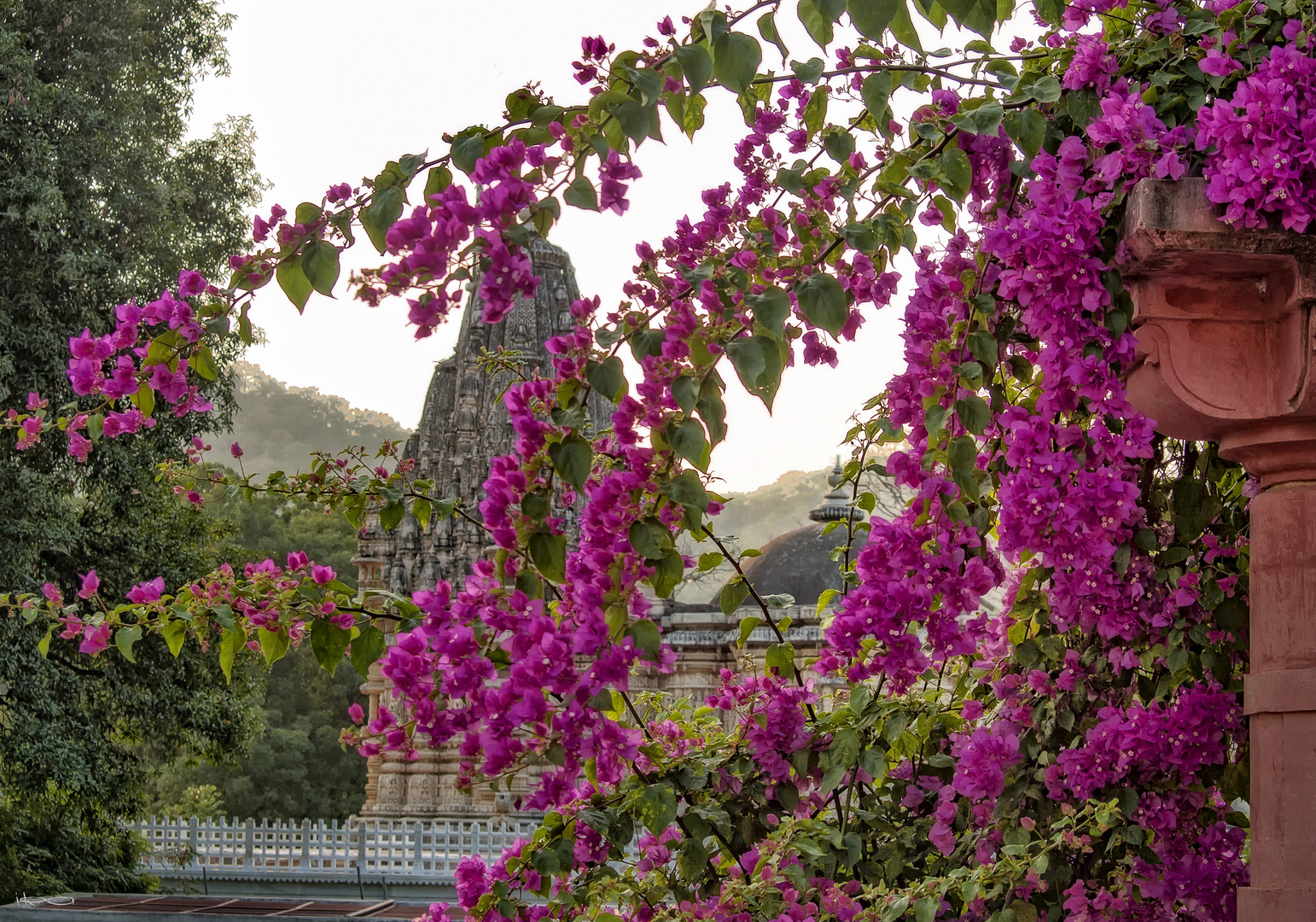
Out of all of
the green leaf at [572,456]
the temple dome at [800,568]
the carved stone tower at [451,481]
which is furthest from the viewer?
the carved stone tower at [451,481]

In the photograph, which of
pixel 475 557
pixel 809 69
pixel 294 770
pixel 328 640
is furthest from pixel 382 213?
pixel 294 770

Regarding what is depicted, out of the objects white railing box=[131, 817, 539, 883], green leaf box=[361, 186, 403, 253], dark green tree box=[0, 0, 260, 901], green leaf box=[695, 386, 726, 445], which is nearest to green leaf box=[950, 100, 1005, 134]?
green leaf box=[695, 386, 726, 445]

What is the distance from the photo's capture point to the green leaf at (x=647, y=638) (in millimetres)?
1619

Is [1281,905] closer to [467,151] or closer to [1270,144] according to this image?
[1270,144]

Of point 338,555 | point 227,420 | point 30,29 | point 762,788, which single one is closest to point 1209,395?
point 762,788

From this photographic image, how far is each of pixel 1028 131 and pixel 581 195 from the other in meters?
0.72

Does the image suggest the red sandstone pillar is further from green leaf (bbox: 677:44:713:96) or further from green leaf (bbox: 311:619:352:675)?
green leaf (bbox: 311:619:352:675)

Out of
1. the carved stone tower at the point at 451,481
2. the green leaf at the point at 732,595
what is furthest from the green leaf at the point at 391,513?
the carved stone tower at the point at 451,481

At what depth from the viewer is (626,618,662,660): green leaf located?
5.31 feet

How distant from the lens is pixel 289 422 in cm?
7419

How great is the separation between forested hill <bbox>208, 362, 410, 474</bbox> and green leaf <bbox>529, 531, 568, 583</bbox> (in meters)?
68.4

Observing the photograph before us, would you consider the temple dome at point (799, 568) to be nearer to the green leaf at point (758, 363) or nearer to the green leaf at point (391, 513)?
the green leaf at point (391, 513)

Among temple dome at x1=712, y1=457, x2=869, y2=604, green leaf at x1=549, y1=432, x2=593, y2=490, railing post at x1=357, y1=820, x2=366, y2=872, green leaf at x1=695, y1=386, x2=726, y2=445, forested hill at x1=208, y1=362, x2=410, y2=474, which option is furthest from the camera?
forested hill at x1=208, y1=362, x2=410, y2=474

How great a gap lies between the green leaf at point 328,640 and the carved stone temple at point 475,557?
1462 centimetres
